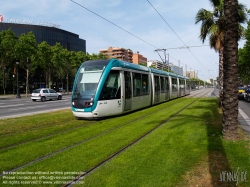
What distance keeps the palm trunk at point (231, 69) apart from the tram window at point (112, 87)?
6123 mm

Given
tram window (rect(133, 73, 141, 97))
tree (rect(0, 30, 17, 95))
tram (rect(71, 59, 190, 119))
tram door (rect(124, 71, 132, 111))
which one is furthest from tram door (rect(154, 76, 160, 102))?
→ tree (rect(0, 30, 17, 95))

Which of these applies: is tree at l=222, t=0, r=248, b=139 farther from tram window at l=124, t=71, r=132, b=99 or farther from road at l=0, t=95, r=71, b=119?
road at l=0, t=95, r=71, b=119

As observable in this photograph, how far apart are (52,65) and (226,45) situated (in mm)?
61542

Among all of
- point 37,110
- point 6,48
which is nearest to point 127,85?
point 37,110

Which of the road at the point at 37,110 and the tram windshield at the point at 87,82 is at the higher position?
the tram windshield at the point at 87,82

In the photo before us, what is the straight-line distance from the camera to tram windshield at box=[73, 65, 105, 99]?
11.7m

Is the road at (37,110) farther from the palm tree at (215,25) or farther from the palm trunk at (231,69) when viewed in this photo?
the palm tree at (215,25)

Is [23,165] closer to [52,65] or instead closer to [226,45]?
[226,45]

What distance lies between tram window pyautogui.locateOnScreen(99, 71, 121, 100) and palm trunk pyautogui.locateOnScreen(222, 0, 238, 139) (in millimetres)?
6123

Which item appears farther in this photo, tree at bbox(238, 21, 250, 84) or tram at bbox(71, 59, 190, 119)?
tree at bbox(238, 21, 250, 84)

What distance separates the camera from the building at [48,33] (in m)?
88.0

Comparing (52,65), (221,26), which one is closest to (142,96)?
(221,26)

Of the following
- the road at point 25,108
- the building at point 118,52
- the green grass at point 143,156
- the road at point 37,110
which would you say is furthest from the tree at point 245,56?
the building at point 118,52

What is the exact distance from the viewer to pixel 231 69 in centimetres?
725
